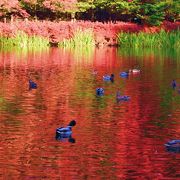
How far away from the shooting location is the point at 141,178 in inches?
514

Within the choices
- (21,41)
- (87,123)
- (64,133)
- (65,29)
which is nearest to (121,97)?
(87,123)

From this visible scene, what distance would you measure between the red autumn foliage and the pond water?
52.2 ft

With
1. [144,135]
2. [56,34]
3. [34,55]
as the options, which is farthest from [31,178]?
[56,34]

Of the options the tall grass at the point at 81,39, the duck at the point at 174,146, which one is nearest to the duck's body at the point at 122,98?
the duck at the point at 174,146

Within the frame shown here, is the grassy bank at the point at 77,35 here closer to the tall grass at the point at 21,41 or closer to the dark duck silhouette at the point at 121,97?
the tall grass at the point at 21,41

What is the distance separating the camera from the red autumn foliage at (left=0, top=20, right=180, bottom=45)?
50906mm

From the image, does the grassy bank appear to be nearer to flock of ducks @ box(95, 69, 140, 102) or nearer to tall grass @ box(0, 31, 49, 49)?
tall grass @ box(0, 31, 49, 49)

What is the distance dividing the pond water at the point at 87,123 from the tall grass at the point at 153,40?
16.5 metres

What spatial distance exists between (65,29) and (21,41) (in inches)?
165

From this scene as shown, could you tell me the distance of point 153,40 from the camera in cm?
5131

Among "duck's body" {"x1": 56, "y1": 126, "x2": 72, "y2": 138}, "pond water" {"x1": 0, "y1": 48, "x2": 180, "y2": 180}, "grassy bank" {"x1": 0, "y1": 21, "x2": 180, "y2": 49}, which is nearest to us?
"pond water" {"x1": 0, "y1": 48, "x2": 180, "y2": 180}

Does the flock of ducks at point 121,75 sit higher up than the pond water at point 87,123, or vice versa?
the flock of ducks at point 121,75

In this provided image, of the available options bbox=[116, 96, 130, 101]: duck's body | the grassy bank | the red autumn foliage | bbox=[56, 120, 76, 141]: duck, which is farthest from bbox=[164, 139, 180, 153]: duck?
the red autumn foliage

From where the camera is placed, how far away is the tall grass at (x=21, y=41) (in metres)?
49.1
